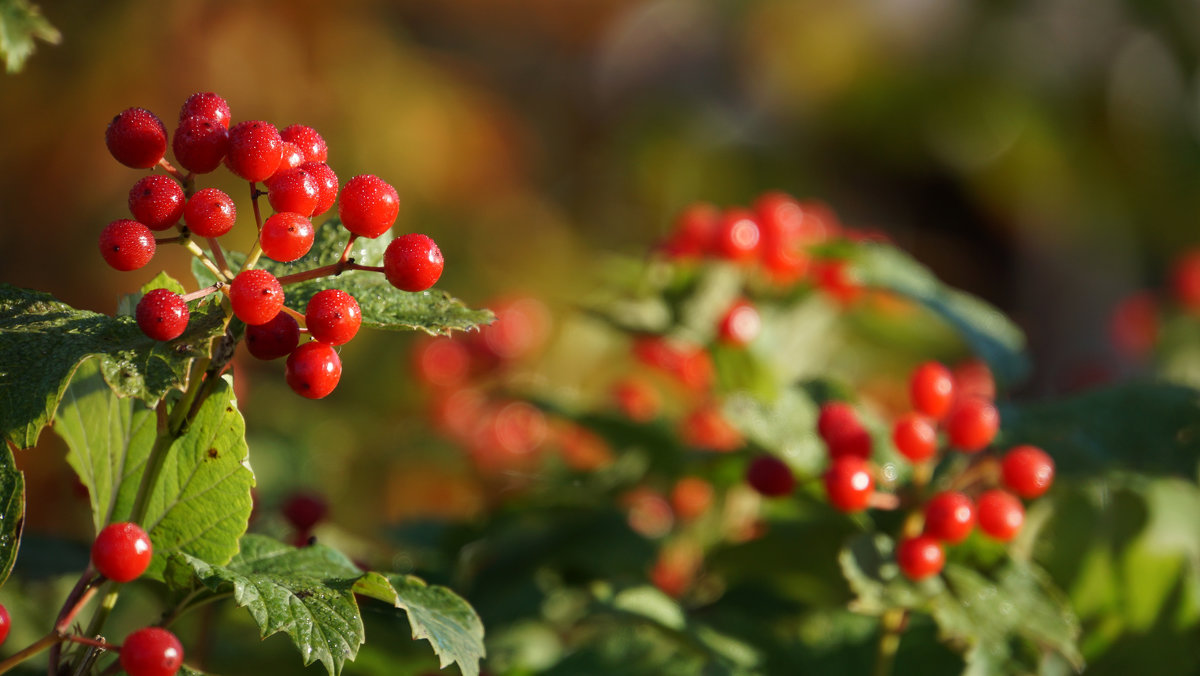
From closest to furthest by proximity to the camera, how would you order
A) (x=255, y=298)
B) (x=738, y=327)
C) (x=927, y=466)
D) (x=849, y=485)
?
(x=255, y=298)
(x=849, y=485)
(x=927, y=466)
(x=738, y=327)

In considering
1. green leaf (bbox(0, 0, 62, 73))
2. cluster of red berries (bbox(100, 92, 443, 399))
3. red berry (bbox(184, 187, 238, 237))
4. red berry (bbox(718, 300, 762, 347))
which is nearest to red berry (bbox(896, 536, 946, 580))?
red berry (bbox(718, 300, 762, 347))

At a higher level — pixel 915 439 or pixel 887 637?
pixel 915 439

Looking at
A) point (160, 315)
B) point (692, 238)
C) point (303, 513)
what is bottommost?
point (303, 513)

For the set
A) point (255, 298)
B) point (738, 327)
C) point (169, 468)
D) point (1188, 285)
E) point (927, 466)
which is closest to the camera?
point (255, 298)

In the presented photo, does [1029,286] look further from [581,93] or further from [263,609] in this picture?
[263,609]

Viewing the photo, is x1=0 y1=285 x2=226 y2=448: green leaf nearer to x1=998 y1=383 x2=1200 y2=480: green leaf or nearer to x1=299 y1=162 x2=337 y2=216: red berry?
x1=299 y1=162 x2=337 y2=216: red berry

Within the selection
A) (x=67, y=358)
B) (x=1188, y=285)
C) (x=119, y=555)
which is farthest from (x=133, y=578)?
(x=1188, y=285)

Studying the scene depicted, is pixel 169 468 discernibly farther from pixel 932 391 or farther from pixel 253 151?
pixel 932 391
